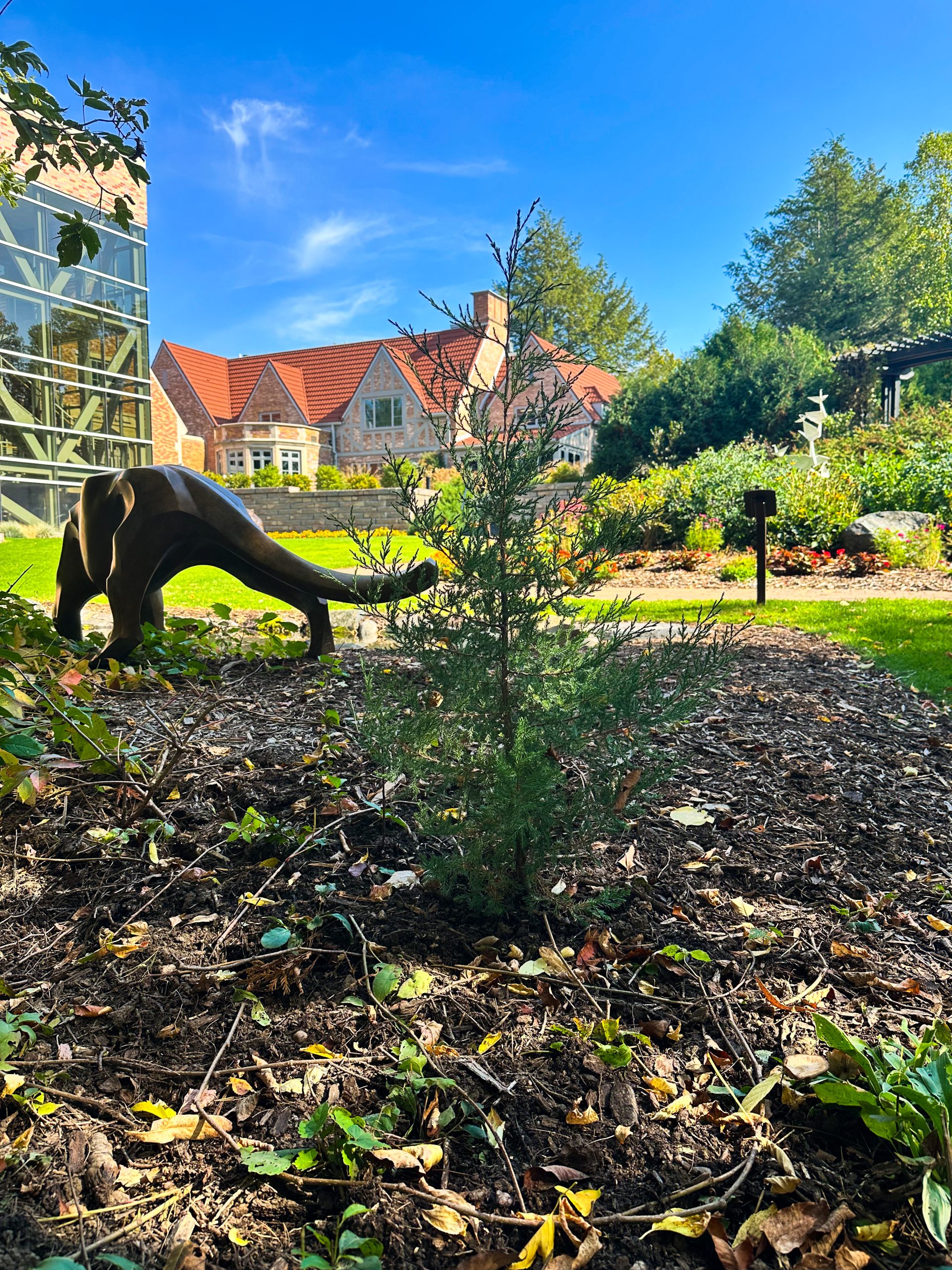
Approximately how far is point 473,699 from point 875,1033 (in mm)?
1167

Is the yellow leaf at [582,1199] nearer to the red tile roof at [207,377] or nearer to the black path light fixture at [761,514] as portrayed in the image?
the black path light fixture at [761,514]

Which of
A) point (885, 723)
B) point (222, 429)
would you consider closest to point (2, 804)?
point (885, 723)

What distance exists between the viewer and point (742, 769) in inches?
133

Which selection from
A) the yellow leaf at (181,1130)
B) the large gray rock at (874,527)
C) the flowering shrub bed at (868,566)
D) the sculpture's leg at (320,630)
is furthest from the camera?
the large gray rock at (874,527)

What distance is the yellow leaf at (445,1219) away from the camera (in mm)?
1338

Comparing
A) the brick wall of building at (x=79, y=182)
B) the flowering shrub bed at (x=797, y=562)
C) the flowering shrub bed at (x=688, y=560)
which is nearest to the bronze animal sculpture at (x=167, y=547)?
the flowering shrub bed at (x=688, y=560)

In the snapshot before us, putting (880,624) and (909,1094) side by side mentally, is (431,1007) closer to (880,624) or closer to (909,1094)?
(909,1094)

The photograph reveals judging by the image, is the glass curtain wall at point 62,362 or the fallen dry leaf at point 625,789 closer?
the fallen dry leaf at point 625,789

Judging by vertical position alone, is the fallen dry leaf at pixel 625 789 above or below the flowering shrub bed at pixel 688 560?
below

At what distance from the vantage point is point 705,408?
22.1 m

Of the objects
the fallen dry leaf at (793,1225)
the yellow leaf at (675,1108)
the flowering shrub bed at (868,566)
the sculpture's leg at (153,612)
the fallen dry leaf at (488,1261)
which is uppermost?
the flowering shrub bed at (868,566)

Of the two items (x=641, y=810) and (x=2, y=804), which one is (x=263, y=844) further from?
(x=641, y=810)

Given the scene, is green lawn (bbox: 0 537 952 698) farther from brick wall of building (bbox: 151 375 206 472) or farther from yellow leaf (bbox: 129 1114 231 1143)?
brick wall of building (bbox: 151 375 206 472)

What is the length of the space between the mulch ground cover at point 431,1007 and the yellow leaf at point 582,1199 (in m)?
0.03
